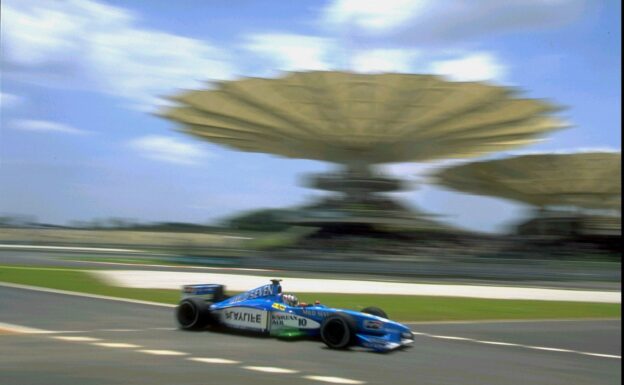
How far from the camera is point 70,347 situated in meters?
10.4

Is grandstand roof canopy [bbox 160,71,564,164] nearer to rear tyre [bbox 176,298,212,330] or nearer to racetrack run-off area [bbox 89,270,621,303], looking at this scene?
racetrack run-off area [bbox 89,270,621,303]

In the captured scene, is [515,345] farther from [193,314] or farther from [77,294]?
[77,294]

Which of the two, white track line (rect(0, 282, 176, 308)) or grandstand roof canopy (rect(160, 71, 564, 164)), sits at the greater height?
grandstand roof canopy (rect(160, 71, 564, 164))

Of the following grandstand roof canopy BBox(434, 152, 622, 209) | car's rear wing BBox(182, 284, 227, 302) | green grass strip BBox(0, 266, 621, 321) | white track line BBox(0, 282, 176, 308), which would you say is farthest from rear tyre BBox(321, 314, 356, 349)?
grandstand roof canopy BBox(434, 152, 622, 209)

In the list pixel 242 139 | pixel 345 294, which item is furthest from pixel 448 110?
pixel 345 294

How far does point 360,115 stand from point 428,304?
35.6 m

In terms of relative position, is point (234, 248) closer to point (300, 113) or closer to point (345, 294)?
point (300, 113)

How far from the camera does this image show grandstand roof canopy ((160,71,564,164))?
52812 mm

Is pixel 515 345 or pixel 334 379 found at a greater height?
pixel 515 345

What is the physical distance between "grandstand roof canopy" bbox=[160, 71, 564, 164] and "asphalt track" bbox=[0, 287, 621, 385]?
3906 centimetres

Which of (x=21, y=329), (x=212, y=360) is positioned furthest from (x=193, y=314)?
(x=212, y=360)

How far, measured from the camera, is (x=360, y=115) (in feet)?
181

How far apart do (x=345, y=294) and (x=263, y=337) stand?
1127 cm

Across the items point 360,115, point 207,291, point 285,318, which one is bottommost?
point 285,318
